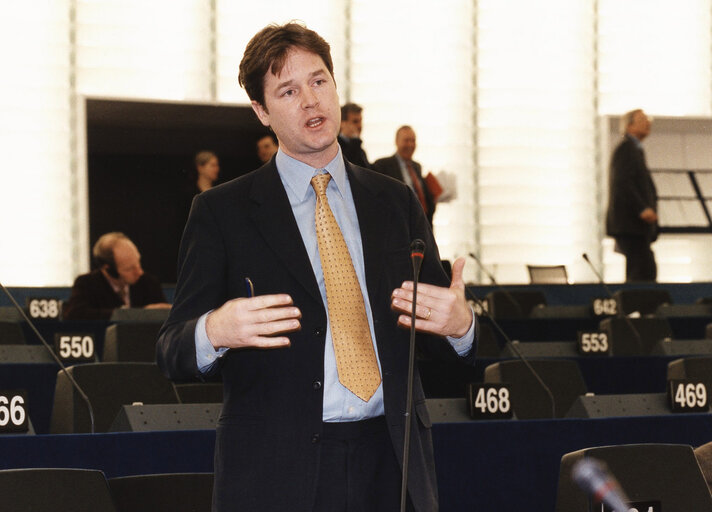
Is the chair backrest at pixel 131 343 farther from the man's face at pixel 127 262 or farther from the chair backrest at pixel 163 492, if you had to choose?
the chair backrest at pixel 163 492

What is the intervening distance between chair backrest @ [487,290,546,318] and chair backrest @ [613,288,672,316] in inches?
21.8

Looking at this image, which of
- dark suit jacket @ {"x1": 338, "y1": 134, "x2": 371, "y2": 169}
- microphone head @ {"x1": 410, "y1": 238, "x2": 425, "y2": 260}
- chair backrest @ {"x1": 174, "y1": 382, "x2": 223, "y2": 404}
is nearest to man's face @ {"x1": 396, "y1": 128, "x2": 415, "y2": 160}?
dark suit jacket @ {"x1": 338, "y1": 134, "x2": 371, "y2": 169}

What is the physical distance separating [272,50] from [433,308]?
1.81 feet

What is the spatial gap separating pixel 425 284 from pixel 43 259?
339 inches

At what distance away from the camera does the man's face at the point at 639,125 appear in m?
9.23

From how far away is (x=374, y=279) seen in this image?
215 centimetres

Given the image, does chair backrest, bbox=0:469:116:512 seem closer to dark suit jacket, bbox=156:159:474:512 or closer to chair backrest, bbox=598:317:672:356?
dark suit jacket, bbox=156:159:474:512

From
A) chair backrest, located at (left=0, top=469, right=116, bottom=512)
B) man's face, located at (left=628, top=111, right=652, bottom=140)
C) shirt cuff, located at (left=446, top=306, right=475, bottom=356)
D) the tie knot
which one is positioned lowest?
chair backrest, located at (left=0, top=469, right=116, bottom=512)

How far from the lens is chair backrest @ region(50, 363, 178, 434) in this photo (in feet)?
14.9

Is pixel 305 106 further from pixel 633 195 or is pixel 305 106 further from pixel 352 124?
pixel 633 195

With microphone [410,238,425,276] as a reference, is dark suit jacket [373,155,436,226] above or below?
above

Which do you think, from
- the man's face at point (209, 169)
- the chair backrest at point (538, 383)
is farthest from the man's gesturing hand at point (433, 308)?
the man's face at point (209, 169)

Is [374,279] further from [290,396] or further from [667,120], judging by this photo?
[667,120]

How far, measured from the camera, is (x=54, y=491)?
2676mm
